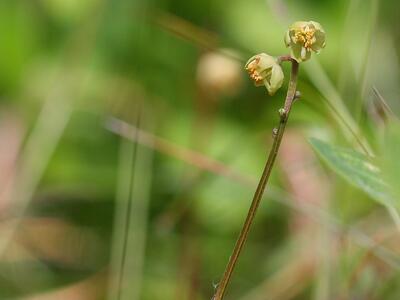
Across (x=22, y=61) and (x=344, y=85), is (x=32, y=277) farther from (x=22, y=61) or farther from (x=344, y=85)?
(x=344, y=85)

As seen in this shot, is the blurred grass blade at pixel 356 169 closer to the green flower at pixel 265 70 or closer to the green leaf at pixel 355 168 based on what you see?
the green leaf at pixel 355 168

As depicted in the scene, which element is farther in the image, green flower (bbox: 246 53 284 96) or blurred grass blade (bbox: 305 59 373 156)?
blurred grass blade (bbox: 305 59 373 156)

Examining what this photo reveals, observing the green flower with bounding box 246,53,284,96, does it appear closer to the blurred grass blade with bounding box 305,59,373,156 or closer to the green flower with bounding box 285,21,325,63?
the green flower with bounding box 285,21,325,63

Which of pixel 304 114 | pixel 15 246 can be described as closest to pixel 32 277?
pixel 15 246

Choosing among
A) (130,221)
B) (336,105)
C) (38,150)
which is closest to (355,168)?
(336,105)

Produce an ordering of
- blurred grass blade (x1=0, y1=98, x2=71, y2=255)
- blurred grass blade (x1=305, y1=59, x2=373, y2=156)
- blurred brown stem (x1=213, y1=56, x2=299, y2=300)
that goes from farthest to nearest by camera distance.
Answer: blurred grass blade (x1=0, y1=98, x2=71, y2=255) < blurred grass blade (x1=305, y1=59, x2=373, y2=156) < blurred brown stem (x1=213, y1=56, x2=299, y2=300)

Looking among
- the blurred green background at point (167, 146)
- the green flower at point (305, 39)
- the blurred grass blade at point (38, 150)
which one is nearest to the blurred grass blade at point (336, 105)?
the blurred green background at point (167, 146)

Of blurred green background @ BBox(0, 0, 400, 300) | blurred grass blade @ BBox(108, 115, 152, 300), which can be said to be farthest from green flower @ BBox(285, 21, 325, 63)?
blurred grass blade @ BBox(108, 115, 152, 300)
